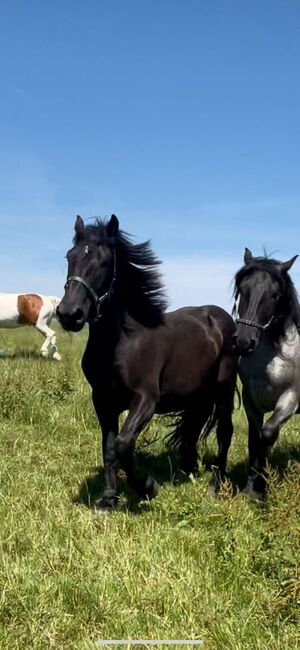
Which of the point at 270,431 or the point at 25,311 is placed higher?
the point at 25,311

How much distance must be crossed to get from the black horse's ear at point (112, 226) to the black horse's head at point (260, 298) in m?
1.05

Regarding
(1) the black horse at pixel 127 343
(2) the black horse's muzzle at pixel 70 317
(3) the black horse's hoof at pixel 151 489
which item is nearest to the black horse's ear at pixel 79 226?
(1) the black horse at pixel 127 343

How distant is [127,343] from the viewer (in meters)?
5.01

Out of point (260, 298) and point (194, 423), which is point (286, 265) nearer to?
point (260, 298)

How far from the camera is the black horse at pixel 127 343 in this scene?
468cm

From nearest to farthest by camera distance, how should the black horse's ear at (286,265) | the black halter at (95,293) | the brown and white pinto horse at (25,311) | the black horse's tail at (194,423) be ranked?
the black halter at (95,293) → the black horse's ear at (286,265) → the black horse's tail at (194,423) → the brown and white pinto horse at (25,311)

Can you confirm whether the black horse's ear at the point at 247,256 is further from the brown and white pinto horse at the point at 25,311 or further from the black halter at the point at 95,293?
the brown and white pinto horse at the point at 25,311

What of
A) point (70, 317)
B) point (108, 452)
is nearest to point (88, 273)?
point (70, 317)

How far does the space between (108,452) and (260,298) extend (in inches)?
68.8

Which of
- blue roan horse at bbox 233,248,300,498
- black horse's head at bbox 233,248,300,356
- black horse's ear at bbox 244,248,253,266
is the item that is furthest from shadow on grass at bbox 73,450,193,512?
black horse's ear at bbox 244,248,253,266

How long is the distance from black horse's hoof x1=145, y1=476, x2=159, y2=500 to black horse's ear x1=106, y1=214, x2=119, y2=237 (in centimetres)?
196

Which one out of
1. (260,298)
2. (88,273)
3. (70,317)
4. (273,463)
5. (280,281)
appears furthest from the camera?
(273,463)

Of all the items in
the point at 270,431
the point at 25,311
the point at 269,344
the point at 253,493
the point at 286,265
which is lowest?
the point at 253,493

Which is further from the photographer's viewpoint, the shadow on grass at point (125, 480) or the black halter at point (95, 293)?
the shadow on grass at point (125, 480)
